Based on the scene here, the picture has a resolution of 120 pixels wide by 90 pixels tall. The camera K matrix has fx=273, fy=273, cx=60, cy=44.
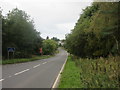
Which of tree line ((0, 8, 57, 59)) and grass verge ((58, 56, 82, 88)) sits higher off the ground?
tree line ((0, 8, 57, 59))

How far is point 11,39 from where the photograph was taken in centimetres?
6481

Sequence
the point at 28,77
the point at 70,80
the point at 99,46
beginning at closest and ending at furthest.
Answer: the point at 70,80, the point at 28,77, the point at 99,46

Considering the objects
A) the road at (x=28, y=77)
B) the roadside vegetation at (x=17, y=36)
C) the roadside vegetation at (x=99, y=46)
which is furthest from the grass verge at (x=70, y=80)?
the roadside vegetation at (x=17, y=36)

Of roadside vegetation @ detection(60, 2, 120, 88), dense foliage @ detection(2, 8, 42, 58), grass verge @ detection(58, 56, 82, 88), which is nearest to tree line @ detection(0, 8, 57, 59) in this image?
dense foliage @ detection(2, 8, 42, 58)

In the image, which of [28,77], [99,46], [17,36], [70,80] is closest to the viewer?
[70,80]

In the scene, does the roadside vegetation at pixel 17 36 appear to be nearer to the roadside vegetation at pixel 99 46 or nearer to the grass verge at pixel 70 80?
the roadside vegetation at pixel 99 46

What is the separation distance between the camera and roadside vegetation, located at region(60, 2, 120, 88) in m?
9.90

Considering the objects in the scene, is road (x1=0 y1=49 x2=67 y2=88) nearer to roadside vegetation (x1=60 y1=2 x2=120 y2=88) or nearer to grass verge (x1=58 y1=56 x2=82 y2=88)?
grass verge (x1=58 y1=56 x2=82 y2=88)

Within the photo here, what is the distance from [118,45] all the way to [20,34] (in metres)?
51.3

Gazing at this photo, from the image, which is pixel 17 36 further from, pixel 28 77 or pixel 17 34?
pixel 28 77

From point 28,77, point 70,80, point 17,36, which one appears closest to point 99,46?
point 28,77

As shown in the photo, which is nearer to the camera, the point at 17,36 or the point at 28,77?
the point at 28,77

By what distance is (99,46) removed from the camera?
117ft

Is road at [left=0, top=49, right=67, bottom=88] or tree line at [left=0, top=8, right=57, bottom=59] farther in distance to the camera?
tree line at [left=0, top=8, right=57, bottom=59]
